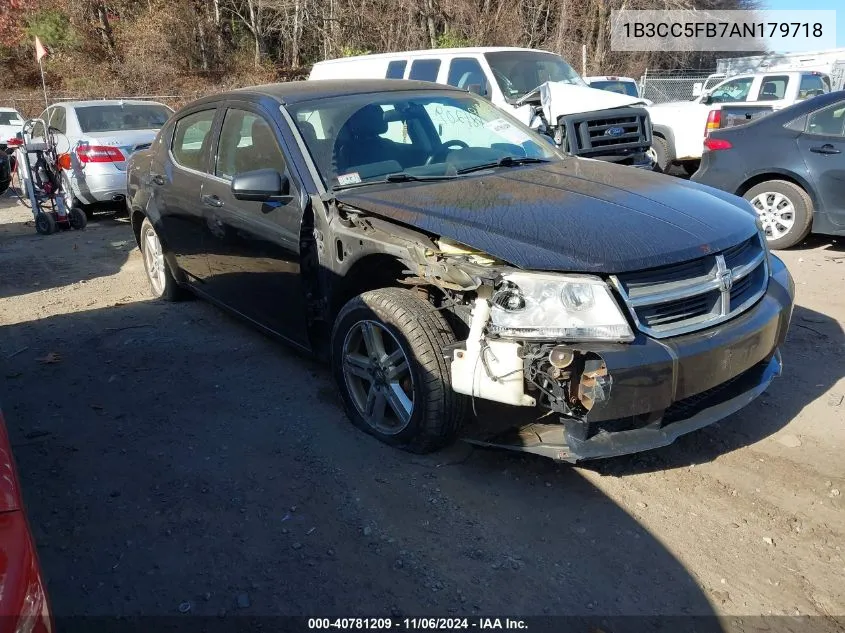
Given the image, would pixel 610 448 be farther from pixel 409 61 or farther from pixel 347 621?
pixel 409 61

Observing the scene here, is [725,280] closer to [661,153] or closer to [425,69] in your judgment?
[425,69]

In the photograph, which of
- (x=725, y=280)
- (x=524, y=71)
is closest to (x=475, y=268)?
(x=725, y=280)

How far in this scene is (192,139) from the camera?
5.17m

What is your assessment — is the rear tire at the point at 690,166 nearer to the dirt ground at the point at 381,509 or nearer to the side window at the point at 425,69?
the side window at the point at 425,69

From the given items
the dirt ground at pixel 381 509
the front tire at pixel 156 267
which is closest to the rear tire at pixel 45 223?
the front tire at pixel 156 267

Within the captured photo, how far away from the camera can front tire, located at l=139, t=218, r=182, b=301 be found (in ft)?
20.0

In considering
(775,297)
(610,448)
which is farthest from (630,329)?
(775,297)

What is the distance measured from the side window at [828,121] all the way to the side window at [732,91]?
8198 millimetres

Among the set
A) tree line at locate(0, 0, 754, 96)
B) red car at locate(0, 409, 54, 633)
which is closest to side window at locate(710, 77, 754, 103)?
tree line at locate(0, 0, 754, 96)

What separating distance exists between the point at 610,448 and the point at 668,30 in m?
31.5

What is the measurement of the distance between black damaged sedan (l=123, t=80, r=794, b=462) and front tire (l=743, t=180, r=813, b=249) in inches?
142

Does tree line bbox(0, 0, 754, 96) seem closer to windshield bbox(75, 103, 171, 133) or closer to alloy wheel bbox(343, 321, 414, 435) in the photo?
windshield bbox(75, 103, 171, 133)

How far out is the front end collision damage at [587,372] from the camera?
2807mm

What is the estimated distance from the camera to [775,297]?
11.4 ft
